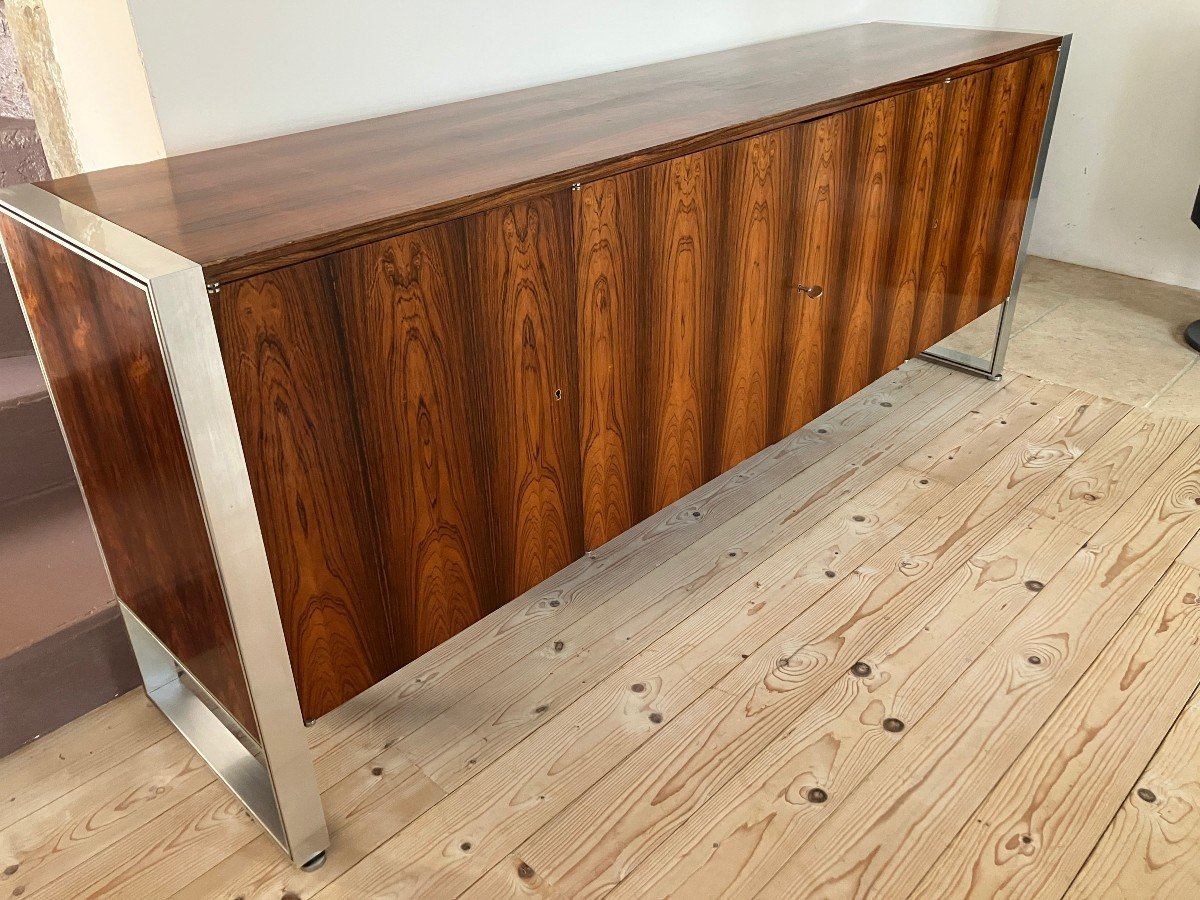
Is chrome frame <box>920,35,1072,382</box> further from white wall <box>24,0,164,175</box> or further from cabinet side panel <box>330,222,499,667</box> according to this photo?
white wall <box>24,0,164,175</box>

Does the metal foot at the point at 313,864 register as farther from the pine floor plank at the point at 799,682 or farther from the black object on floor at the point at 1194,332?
the black object on floor at the point at 1194,332

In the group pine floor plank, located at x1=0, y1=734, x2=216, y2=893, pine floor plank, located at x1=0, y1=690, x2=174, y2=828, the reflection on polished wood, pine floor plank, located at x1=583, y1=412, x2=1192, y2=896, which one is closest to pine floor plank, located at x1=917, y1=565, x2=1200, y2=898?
pine floor plank, located at x1=583, y1=412, x2=1192, y2=896

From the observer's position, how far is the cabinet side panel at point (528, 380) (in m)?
1.33

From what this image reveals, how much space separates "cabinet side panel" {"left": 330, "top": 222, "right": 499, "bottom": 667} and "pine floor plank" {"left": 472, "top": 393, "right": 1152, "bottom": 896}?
0.36m

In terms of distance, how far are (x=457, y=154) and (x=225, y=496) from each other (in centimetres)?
63

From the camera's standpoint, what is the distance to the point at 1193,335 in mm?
2982

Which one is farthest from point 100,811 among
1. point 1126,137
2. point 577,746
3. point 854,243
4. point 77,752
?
point 1126,137

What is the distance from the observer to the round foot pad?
116 inches

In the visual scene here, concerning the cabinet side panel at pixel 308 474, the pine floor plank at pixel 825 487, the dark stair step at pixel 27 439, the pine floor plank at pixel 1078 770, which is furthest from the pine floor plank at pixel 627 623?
the dark stair step at pixel 27 439

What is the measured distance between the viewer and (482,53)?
1.88 metres

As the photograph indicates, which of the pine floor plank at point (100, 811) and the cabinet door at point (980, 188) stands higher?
the cabinet door at point (980, 188)

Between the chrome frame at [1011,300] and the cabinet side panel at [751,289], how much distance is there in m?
1.03

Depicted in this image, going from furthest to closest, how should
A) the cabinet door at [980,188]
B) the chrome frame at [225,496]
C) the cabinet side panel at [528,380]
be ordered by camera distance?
the cabinet door at [980,188] → the cabinet side panel at [528,380] → the chrome frame at [225,496]

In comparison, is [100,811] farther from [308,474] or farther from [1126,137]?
[1126,137]
